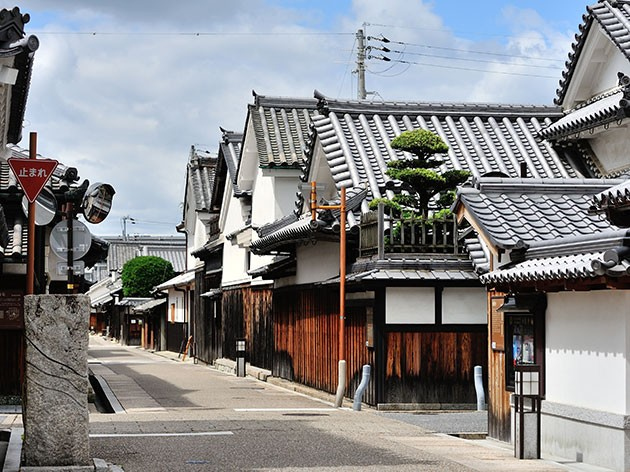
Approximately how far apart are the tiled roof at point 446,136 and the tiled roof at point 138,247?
63879mm

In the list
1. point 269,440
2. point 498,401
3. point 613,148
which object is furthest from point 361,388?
point 613,148

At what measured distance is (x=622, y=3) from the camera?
2278cm

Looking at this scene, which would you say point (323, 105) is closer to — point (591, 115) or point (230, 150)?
point (591, 115)

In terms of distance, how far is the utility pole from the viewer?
43531 mm

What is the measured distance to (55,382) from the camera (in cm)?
1127

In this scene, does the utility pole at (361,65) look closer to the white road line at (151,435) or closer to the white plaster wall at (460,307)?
the white plaster wall at (460,307)

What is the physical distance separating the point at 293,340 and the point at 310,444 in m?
14.6

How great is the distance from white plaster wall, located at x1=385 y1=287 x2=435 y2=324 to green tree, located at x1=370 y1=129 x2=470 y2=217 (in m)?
1.72

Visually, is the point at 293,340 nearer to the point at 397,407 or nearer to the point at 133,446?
the point at 397,407

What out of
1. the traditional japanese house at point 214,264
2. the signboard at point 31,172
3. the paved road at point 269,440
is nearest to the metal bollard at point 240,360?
the traditional japanese house at point 214,264

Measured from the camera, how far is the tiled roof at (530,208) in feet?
51.2

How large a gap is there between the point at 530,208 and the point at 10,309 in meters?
11.5

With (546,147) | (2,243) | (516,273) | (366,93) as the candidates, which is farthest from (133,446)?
(366,93)

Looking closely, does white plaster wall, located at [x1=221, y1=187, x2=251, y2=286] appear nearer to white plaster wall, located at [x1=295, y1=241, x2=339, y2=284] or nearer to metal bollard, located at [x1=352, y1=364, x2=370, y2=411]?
white plaster wall, located at [x1=295, y1=241, x2=339, y2=284]
